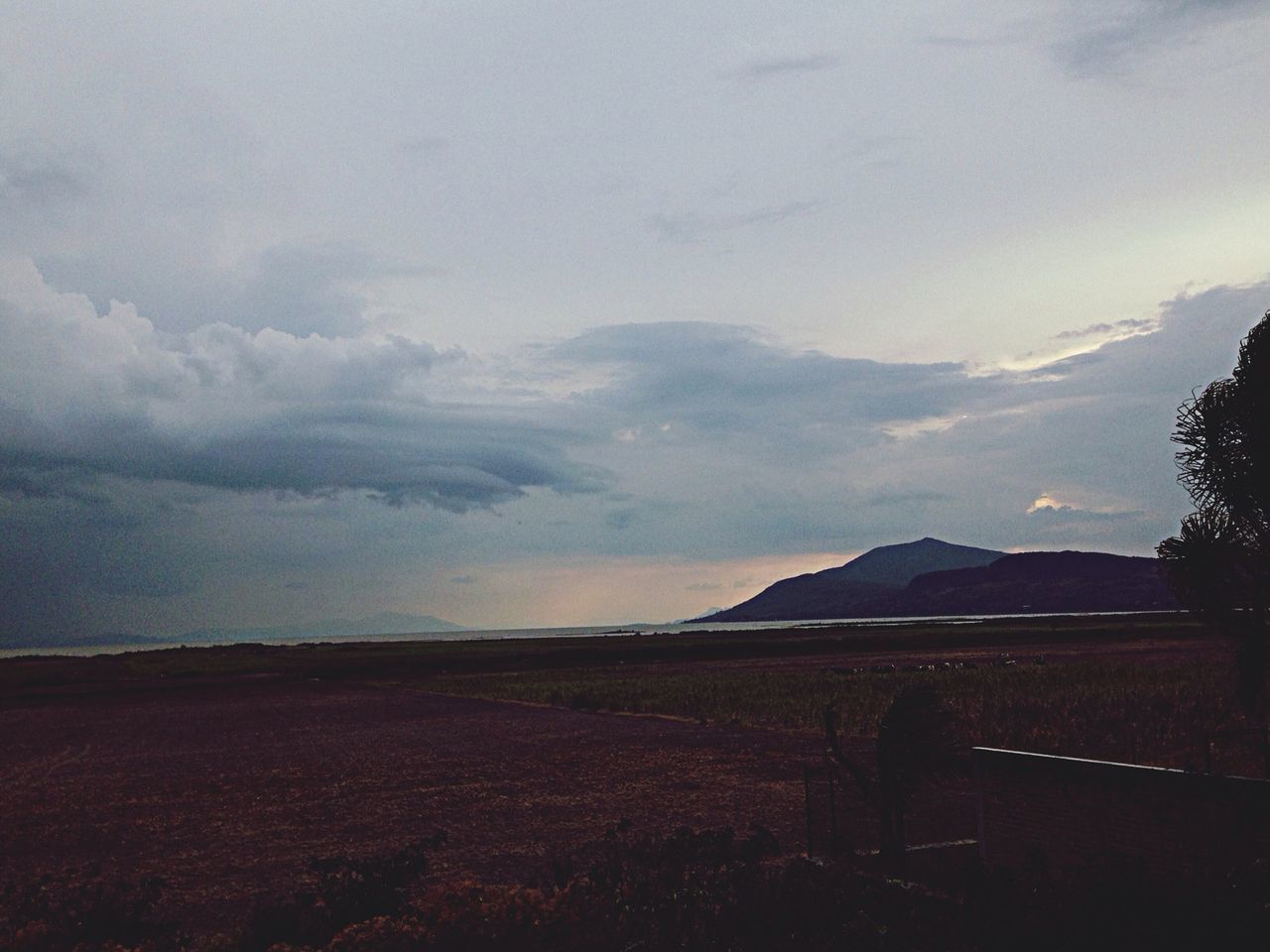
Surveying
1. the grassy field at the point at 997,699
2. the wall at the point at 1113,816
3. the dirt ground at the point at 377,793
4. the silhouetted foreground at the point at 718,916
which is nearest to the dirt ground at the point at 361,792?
the dirt ground at the point at 377,793

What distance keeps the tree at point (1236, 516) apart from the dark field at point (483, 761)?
1.18m

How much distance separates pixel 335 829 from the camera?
19484 millimetres

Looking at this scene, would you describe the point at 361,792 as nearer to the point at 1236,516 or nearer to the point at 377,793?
the point at 377,793

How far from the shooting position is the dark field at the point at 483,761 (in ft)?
55.6

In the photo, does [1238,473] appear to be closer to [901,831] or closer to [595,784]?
[901,831]

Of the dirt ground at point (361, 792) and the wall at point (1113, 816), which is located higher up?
the wall at point (1113, 816)

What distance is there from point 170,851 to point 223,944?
1039 cm

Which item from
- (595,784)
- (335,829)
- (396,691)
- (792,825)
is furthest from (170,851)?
(396,691)

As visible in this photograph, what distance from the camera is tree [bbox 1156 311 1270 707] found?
10.8 m

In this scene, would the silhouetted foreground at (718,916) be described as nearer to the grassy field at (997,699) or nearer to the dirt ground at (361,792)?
the dirt ground at (361,792)

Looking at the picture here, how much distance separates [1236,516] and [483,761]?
23.0 meters

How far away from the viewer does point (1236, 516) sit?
11.0 meters

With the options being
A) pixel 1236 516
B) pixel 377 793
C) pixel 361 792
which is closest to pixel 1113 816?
pixel 1236 516

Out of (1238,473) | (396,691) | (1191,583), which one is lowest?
(396,691)
